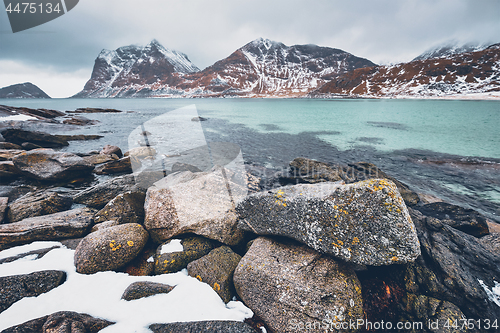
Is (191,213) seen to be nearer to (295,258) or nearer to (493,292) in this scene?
(295,258)

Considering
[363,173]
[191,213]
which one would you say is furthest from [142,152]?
[363,173]

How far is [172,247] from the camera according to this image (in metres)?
5.16

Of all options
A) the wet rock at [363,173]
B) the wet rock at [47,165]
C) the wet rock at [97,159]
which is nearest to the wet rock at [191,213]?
the wet rock at [47,165]

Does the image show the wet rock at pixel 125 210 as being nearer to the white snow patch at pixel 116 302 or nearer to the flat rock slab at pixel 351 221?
the white snow patch at pixel 116 302

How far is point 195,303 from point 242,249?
76.9 inches

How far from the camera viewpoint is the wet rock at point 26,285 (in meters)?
3.72

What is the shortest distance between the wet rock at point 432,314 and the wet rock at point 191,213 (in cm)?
395

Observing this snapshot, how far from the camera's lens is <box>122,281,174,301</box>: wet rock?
400 centimetres

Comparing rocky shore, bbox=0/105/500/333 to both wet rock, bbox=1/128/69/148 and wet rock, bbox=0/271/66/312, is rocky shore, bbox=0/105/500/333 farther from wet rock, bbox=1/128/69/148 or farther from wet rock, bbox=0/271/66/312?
wet rock, bbox=1/128/69/148

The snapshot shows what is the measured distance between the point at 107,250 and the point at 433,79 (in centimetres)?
19464

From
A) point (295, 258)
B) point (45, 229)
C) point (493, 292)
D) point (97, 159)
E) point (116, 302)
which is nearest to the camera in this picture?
point (493, 292)

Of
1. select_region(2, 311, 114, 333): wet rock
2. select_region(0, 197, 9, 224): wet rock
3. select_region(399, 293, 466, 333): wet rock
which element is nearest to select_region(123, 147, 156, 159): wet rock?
select_region(0, 197, 9, 224): wet rock

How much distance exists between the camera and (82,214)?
6500 mm

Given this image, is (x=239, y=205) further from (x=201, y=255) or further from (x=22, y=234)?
(x=22, y=234)
